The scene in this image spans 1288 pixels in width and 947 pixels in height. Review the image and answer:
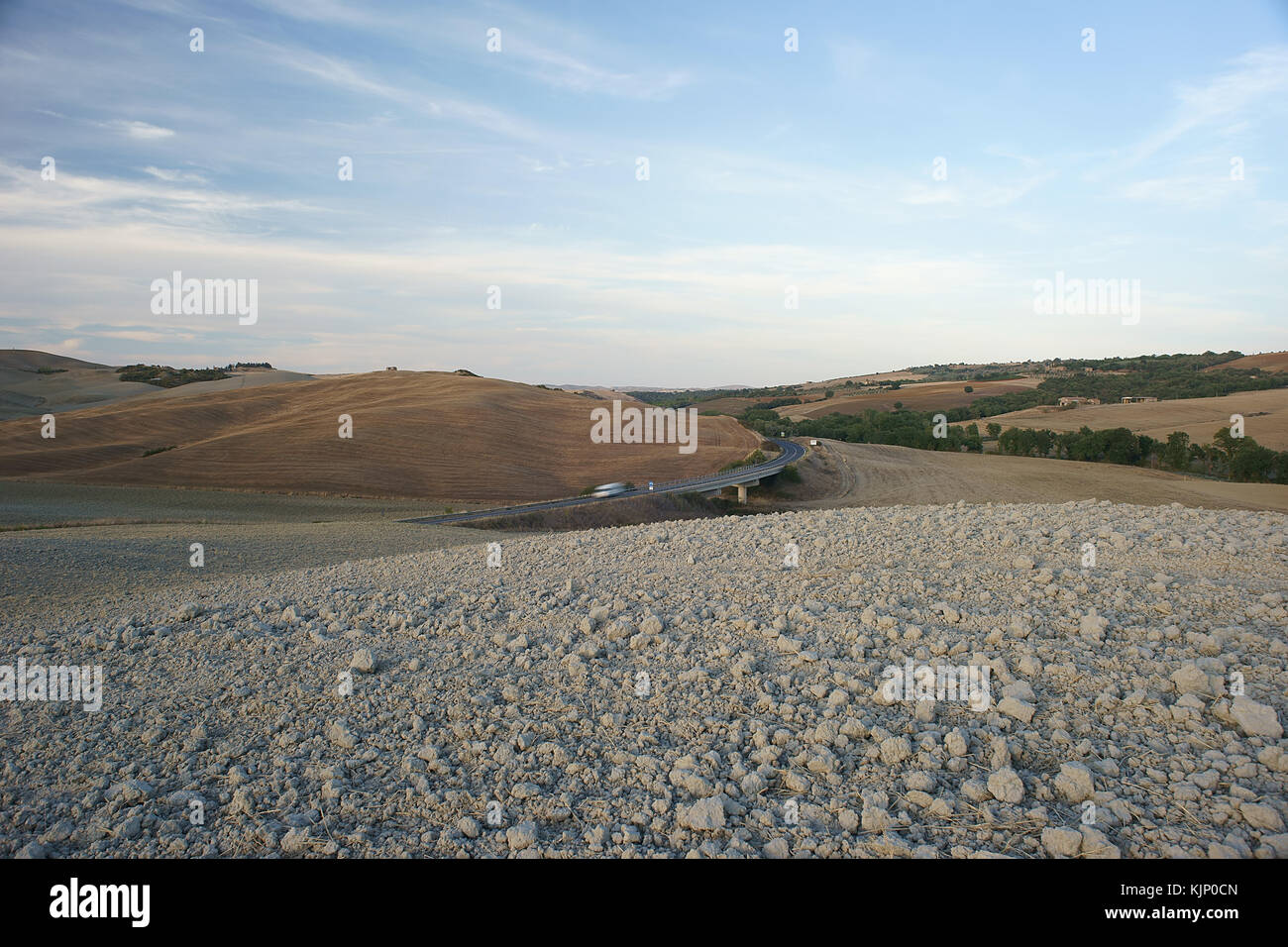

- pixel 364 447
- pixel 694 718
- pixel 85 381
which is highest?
pixel 85 381

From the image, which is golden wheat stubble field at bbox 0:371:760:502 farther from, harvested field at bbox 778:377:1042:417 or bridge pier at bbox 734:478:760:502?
harvested field at bbox 778:377:1042:417

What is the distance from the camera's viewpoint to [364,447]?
5709 cm

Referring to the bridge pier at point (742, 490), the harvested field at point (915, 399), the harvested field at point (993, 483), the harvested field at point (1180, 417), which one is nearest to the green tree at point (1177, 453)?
the harvested field at point (993, 483)

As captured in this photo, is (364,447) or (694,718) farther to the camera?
(364,447)

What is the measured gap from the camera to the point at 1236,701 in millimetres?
4984

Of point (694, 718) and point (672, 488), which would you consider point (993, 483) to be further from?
Result: point (694, 718)

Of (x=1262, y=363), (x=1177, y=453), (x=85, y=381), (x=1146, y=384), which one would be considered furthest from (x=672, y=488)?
(x=85, y=381)

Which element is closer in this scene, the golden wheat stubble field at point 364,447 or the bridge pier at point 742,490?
the bridge pier at point 742,490

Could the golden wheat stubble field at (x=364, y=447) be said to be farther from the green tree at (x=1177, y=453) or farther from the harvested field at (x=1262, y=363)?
the harvested field at (x=1262, y=363)

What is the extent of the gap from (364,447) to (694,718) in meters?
56.6

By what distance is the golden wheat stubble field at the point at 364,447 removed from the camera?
50.1m

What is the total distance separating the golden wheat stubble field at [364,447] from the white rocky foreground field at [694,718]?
41.8 m

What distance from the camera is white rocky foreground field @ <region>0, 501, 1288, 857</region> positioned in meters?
4.19

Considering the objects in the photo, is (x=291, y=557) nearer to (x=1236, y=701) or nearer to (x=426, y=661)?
(x=426, y=661)
